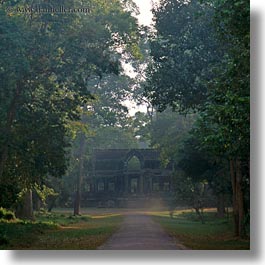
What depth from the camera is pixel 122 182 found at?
1233 cm

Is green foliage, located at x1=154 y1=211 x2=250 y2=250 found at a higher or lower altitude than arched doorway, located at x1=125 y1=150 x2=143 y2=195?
lower

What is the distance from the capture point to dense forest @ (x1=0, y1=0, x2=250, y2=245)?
12289 mm

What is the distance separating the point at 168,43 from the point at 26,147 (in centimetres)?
459

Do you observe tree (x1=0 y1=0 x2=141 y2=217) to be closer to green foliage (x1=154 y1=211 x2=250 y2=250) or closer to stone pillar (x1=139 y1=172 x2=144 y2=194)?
stone pillar (x1=139 y1=172 x2=144 y2=194)

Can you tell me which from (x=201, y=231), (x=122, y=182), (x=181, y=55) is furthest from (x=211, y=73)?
(x=201, y=231)

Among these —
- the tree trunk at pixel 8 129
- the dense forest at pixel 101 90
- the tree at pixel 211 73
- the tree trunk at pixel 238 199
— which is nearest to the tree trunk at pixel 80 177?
the dense forest at pixel 101 90

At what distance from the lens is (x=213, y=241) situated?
1120 centimetres

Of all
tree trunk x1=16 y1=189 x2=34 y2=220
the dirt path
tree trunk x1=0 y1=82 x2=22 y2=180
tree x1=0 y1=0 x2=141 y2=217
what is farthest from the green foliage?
tree trunk x1=0 y1=82 x2=22 y2=180

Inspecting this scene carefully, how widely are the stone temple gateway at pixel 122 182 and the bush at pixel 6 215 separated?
2.30m

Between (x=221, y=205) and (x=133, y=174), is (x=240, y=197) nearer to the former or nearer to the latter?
(x=221, y=205)

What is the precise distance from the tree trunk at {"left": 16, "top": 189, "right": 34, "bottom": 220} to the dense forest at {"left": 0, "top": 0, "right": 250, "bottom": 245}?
3cm

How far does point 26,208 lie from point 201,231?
4357mm

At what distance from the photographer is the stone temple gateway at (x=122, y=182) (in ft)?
40.1

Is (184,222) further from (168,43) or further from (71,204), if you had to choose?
(168,43)
